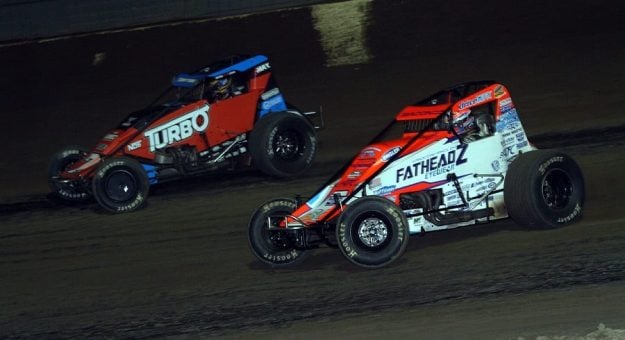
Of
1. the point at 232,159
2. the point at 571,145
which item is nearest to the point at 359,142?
the point at 232,159

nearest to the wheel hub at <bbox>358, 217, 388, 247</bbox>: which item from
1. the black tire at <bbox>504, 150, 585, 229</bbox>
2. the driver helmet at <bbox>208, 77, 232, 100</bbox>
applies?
the black tire at <bbox>504, 150, 585, 229</bbox>

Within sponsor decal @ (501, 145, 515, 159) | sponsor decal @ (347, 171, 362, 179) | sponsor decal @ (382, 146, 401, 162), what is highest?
sponsor decal @ (382, 146, 401, 162)

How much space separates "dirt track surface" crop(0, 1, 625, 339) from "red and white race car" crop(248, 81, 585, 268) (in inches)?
9.4

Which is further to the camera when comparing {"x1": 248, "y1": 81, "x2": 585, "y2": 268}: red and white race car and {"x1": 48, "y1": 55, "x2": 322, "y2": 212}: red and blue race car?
{"x1": 48, "y1": 55, "x2": 322, "y2": 212}: red and blue race car

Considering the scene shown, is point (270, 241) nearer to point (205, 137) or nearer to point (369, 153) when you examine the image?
point (369, 153)

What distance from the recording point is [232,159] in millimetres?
13602

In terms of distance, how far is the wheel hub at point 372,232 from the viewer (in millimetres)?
8953

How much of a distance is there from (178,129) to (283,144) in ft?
4.18

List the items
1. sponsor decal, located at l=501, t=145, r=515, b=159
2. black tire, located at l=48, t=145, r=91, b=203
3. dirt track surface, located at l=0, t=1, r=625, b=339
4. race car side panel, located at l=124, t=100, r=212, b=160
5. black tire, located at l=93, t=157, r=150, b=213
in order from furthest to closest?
race car side panel, located at l=124, t=100, r=212, b=160
black tire, located at l=48, t=145, r=91, b=203
black tire, located at l=93, t=157, r=150, b=213
sponsor decal, located at l=501, t=145, r=515, b=159
dirt track surface, located at l=0, t=1, r=625, b=339

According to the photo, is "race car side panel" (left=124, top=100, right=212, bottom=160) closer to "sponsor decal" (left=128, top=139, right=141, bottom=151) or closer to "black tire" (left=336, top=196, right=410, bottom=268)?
"sponsor decal" (left=128, top=139, right=141, bottom=151)

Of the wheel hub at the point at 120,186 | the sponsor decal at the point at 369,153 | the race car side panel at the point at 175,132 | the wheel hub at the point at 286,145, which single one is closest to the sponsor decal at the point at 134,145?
the race car side panel at the point at 175,132

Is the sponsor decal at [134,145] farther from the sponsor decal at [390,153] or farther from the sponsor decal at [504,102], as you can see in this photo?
the sponsor decal at [504,102]

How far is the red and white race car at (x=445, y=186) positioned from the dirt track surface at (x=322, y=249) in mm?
240

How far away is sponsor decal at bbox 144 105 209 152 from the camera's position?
13102 mm
